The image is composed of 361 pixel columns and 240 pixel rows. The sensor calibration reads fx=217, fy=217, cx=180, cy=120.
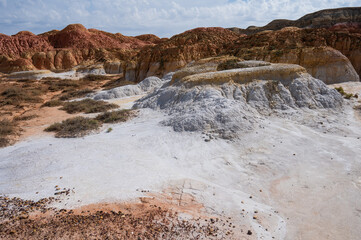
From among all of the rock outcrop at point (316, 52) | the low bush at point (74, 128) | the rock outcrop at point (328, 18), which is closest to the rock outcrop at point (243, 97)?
the low bush at point (74, 128)

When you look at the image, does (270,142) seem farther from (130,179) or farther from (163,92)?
(163,92)

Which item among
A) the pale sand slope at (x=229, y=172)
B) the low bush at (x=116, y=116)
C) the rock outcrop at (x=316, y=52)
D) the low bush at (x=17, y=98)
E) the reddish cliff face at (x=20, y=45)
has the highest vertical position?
the reddish cliff face at (x=20, y=45)

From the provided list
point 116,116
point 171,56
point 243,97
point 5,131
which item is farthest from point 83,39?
point 243,97

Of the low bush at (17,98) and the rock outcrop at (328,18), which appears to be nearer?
the low bush at (17,98)

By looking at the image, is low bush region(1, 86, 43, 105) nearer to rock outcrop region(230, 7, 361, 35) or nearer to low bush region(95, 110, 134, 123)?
low bush region(95, 110, 134, 123)

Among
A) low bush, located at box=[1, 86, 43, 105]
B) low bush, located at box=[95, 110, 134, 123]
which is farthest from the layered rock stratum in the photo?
low bush, located at box=[95, 110, 134, 123]

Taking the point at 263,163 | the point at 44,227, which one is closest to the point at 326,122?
the point at 263,163

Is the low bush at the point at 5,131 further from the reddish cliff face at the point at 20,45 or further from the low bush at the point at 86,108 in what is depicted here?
the reddish cliff face at the point at 20,45
